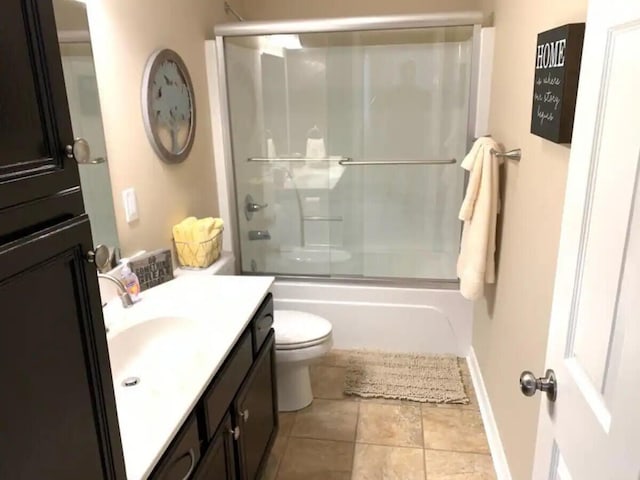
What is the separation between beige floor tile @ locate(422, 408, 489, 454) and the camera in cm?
228

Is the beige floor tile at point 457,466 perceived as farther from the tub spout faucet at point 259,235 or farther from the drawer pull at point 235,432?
the tub spout faucet at point 259,235

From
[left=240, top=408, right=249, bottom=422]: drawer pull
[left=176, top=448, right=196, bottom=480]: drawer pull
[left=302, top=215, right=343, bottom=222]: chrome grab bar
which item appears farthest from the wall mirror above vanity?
[left=302, top=215, right=343, bottom=222]: chrome grab bar

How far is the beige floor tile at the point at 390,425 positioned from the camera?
2330 mm

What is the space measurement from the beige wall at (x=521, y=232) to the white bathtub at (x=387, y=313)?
45 cm

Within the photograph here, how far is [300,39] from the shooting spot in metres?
3.07

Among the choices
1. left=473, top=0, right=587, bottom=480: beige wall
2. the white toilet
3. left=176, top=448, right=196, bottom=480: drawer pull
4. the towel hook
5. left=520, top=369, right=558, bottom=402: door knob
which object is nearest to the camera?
left=520, top=369, right=558, bottom=402: door knob

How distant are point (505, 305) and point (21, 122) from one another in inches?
74.7

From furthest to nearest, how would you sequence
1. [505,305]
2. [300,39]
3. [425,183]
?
[425,183]
[300,39]
[505,305]

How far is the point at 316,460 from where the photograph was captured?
221 cm

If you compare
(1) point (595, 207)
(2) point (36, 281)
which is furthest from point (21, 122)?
(1) point (595, 207)

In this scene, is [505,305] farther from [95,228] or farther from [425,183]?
[95,228]

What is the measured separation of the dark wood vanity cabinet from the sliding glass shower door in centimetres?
129

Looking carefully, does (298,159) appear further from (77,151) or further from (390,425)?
(77,151)

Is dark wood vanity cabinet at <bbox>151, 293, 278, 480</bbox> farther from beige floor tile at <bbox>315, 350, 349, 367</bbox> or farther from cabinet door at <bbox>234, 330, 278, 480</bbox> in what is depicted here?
beige floor tile at <bbox>315, 350, 349, 367</bbox>
